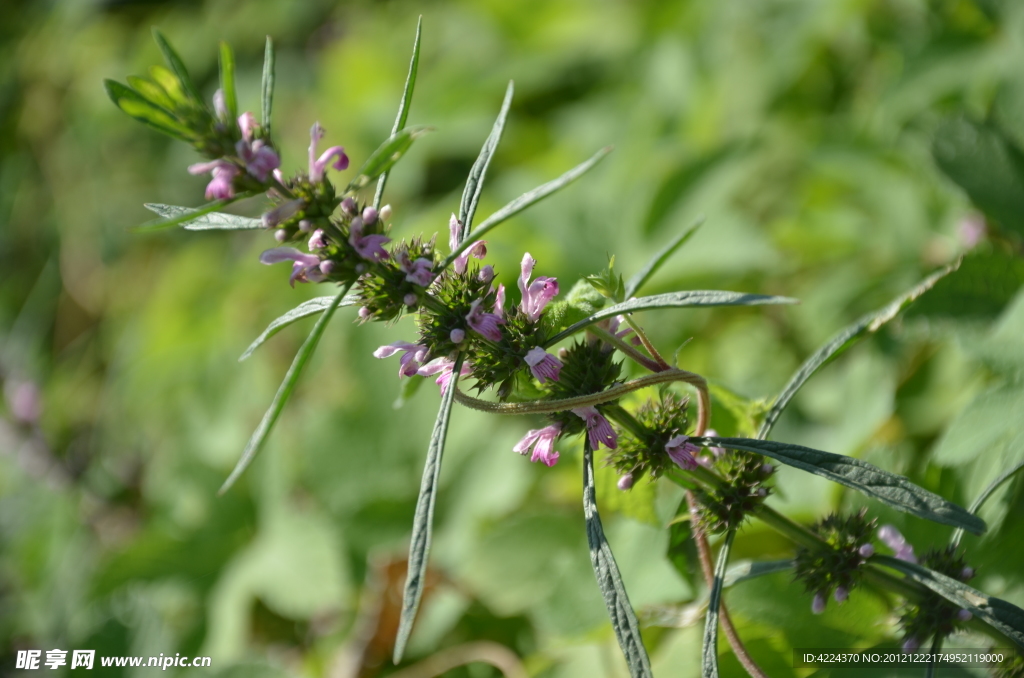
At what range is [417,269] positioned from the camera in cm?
67

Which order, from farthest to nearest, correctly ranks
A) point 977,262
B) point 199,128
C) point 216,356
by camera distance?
point 216,356 < point 977,262 < point 199,128

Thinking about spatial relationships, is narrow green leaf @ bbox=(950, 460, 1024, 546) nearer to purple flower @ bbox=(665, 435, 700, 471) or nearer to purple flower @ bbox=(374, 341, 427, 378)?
purple flower @ bbox=(665, 435, 700, 471)

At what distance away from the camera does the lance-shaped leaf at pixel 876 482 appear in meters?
0.58

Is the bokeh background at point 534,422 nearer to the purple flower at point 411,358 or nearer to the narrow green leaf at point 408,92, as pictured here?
the purple flower at point 411,358

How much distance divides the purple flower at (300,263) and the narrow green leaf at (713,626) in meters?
0.46

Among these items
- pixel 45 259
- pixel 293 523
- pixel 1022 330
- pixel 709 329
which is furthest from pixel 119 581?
pixel 45 259

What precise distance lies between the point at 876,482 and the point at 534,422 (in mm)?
1141

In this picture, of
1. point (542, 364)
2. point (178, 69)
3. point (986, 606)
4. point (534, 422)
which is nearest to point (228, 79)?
point (178, 69)

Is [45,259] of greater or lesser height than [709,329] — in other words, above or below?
above

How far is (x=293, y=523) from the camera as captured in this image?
1729mm

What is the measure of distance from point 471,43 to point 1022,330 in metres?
2.65

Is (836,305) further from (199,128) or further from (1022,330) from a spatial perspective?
(199,128)

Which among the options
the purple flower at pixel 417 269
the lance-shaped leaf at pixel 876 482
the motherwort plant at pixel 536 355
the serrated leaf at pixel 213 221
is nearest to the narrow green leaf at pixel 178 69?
the motherwort plant at pixel 536 355

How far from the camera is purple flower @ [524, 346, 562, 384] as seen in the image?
0.66 metres
